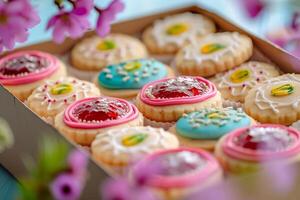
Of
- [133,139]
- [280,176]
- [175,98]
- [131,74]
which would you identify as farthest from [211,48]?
[280,176]

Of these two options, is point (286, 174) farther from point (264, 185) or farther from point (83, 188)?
point (83, 188)

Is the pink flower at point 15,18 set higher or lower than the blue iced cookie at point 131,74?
higher

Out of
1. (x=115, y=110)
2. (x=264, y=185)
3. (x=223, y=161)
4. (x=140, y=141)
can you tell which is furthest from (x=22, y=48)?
(x=264, y=185)

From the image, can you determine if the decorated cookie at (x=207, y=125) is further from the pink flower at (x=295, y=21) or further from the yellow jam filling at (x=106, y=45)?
the yellow jam filling at (x=106, y=45)

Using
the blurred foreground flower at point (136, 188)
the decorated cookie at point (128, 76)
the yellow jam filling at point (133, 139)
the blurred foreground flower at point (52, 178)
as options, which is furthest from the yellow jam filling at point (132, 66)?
the blurred foreground flower at point (136, 188)

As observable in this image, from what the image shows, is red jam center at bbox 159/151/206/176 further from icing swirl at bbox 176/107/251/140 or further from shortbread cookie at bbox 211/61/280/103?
shortbread cookie at bbox 211/61/280/103

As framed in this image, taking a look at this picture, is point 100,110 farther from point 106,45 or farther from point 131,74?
point 106,45

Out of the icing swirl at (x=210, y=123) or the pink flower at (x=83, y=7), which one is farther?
the icing swirl at (x=210, y=123)
